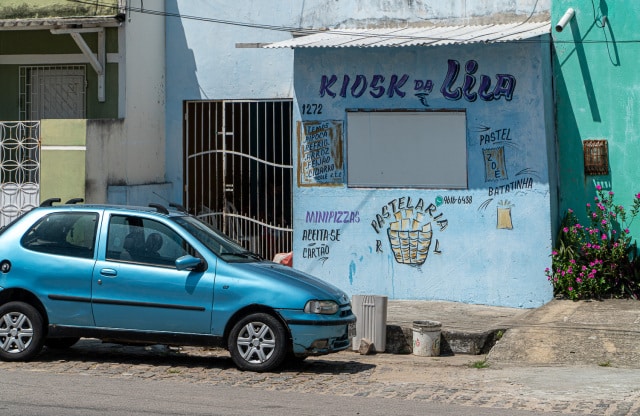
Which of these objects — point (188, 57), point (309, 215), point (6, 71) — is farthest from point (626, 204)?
point (6, 71)

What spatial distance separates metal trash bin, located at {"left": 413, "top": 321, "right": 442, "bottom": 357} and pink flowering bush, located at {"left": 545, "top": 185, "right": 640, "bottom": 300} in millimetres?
2685

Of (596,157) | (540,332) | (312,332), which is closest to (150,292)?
(312,332)

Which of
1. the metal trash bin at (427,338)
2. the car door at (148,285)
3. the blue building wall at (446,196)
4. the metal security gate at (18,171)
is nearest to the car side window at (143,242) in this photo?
the car door at (148,285)

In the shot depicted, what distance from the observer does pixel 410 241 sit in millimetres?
14203

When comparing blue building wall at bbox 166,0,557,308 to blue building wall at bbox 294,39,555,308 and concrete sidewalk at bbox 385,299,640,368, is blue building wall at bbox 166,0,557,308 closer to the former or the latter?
blue building wall at bbox 294,39,555,308

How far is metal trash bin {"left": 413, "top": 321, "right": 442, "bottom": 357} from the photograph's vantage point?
11.5 metres

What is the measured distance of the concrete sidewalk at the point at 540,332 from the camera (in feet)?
36.2

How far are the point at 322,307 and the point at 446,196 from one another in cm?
463

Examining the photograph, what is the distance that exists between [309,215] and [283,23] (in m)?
3.12

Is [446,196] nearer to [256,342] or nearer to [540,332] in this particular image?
[540,332]

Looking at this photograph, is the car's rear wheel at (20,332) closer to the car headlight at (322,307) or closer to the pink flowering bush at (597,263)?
the car headlight at (322,307)

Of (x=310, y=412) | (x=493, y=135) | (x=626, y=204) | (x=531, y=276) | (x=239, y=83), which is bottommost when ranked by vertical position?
(x=310, y=412)

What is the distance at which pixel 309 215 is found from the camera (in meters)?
14.7

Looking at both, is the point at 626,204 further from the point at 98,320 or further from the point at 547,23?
the point at 98,320
